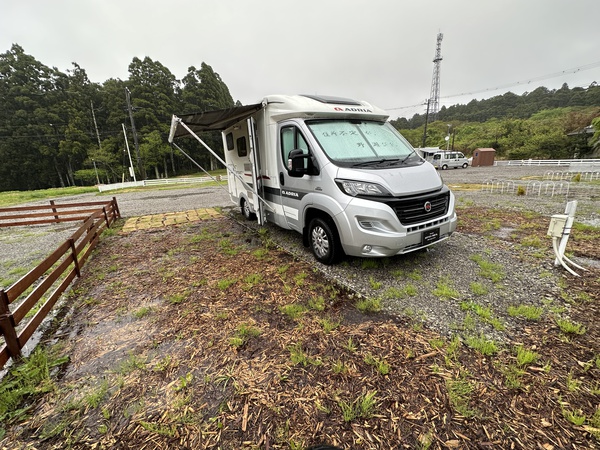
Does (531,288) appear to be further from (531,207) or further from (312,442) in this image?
(531,207)

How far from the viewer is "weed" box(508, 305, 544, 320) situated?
278cm

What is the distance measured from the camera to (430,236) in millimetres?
3736

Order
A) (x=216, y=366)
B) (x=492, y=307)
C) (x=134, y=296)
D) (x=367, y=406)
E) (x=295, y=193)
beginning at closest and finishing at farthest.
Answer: (x=367, y=406)
(x=216, y=366)
(x=492, y=307)
(x=134, y=296)
(x=295, y=193)

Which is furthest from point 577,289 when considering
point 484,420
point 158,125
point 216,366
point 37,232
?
point 158,125

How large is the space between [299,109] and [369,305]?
323 cm

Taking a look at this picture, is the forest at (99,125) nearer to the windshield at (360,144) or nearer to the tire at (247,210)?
the tire at (247,210)

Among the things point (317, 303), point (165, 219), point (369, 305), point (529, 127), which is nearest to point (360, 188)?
point (369, 305)

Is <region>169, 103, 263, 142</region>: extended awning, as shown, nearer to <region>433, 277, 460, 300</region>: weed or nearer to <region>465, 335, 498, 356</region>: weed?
<region>433, 277, 460, 300</region>: weed

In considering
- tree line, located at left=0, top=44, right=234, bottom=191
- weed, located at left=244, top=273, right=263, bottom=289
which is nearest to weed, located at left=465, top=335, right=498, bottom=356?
weed, located at left=244, top=273, right=263, bottom=289

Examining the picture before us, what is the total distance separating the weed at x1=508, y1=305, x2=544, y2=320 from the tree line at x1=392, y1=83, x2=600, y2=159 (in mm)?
24052

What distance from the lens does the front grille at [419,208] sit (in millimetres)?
3465

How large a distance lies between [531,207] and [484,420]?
8.69 meters

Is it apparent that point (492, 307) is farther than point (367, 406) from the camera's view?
Yes

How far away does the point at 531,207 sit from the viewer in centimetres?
784
